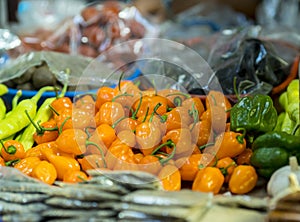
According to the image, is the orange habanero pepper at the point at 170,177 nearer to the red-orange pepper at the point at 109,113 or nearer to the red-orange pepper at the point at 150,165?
the red-orange pepper at the point at 150,165

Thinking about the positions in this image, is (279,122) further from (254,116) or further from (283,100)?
(254,116)

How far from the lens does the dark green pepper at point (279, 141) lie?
1.40 m

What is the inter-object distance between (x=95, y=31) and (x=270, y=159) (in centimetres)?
153

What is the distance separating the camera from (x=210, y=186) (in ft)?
4.33

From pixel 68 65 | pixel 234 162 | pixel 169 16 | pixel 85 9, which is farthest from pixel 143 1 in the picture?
pixel 234 162

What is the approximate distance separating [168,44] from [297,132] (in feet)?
2.98

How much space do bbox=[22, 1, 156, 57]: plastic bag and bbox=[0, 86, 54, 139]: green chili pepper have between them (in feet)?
2.82

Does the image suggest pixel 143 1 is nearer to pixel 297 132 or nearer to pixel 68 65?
pixel 68 65

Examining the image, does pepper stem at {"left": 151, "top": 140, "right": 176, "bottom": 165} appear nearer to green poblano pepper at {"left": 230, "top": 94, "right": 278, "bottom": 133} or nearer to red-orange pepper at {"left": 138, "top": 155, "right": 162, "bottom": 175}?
red-orange pepper at {"left": 138, "top": 155, "right": 162, "bottom": 175}

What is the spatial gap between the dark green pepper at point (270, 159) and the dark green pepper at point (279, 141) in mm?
18

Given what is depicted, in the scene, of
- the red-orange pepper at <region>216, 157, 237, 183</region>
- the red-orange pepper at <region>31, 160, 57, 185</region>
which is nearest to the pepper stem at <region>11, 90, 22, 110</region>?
the red-orange pepper at <region>31, 160, 57, 185</region>

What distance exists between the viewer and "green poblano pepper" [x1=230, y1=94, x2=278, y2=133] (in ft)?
5.02

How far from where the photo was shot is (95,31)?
2.63 metres

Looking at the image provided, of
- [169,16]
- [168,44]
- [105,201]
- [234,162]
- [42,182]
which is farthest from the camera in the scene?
[169,16]
